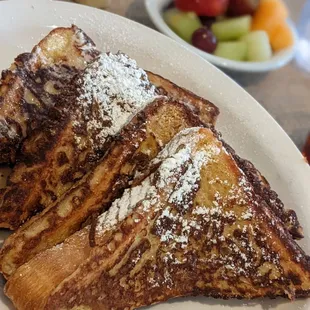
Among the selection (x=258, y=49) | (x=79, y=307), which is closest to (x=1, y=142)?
(x=79, y=307)

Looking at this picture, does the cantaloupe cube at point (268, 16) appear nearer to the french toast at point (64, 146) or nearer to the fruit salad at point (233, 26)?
the fruit salad at point (233, 26)

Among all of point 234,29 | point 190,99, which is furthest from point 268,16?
point 190,99

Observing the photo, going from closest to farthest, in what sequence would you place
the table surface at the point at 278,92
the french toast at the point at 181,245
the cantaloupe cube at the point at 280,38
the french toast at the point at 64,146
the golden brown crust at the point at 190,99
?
the french toast at the point at 181,245, the french toast at the point at 64,146, the golden brown crust at the point at 190,99, the table surface at the point at 278,92, the cantaloupe cube at the point at 280,38

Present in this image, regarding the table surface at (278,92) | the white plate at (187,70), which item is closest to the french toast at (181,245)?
the white plate at (187,70)

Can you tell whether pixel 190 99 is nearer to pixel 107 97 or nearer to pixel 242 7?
pixel 107 97

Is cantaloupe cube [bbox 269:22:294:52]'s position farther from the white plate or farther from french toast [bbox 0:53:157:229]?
french toast [bbox 0:53:157:229]

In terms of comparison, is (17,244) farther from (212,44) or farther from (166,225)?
(212,44)

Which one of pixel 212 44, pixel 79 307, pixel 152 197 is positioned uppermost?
pixel 152 197
